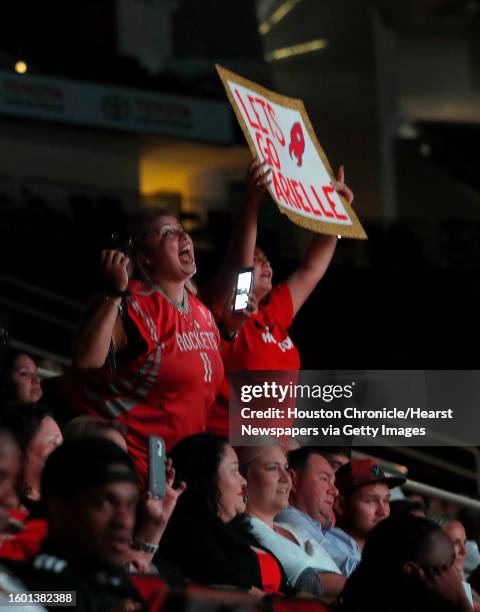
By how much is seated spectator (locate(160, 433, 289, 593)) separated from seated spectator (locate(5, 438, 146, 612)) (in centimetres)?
94

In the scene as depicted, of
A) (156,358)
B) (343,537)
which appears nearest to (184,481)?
(156,358)

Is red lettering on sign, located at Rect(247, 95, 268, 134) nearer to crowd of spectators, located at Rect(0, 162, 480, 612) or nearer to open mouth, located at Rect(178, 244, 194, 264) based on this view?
crowd of spectators, located at Rect(0, 162, 480, 612)

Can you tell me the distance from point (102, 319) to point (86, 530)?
3.76 ft

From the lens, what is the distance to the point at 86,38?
16.7 metres

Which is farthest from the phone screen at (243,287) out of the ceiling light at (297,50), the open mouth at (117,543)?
the ceiling light at (297,50)

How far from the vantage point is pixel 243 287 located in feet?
14.6

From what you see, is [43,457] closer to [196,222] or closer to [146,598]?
[146,598]

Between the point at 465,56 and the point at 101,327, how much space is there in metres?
14.5

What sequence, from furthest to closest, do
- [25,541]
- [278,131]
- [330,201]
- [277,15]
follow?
[277,15], [330,201], [278,131], [25,541]

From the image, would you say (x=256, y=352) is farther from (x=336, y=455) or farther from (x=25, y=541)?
(x=25, y=541)

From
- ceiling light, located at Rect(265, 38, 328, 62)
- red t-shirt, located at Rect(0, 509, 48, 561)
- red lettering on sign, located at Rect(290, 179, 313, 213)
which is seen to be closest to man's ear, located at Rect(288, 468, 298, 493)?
red lettering on sign, located at Rect(290, 179, 313, 213)

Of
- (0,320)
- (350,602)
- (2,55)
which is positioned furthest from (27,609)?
(2,55)

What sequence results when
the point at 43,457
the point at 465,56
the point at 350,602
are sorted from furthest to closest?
→ the point at 465,56, the point at 43,457, the point at 350,602

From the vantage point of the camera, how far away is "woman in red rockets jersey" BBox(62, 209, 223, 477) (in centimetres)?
412
